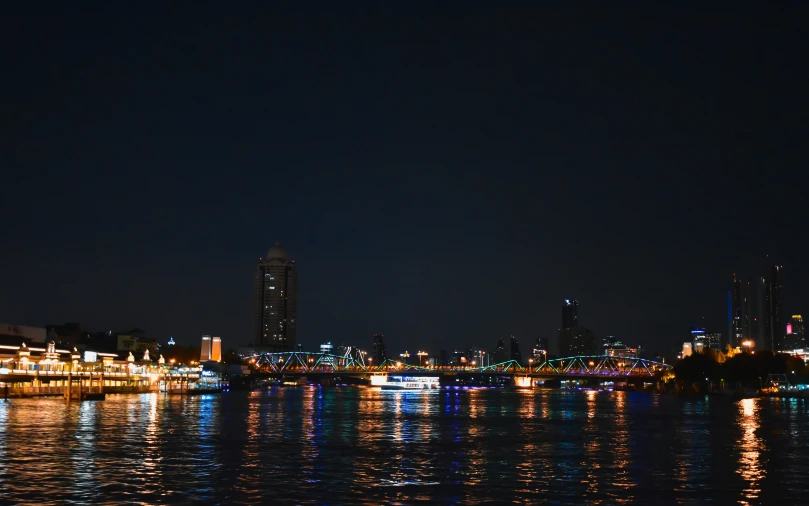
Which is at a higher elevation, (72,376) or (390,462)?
(72,376)

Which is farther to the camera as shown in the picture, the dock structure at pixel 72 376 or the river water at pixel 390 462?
the dock structure at pixel 72 376

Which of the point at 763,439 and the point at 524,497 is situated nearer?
the point at 524,497

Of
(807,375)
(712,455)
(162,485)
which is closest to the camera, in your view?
(162,485)

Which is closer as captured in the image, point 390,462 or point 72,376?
point 390,462

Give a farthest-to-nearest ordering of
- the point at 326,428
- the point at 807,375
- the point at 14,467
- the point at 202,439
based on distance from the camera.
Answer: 1. the point at 807,375
2. the point at 326,428
3. the point at 202,439
4. the point at 14,467

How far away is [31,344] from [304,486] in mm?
145084

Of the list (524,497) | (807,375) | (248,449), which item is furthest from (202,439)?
(807,375)

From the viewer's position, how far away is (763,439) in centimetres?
6731

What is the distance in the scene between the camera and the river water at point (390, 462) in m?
37.0

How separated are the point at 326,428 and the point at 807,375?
15125cm

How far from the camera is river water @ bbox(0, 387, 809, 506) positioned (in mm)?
37000

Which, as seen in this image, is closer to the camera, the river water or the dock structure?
the river water

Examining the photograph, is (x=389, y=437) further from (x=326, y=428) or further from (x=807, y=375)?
(x=807, y=375)

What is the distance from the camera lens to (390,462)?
48.7 m
